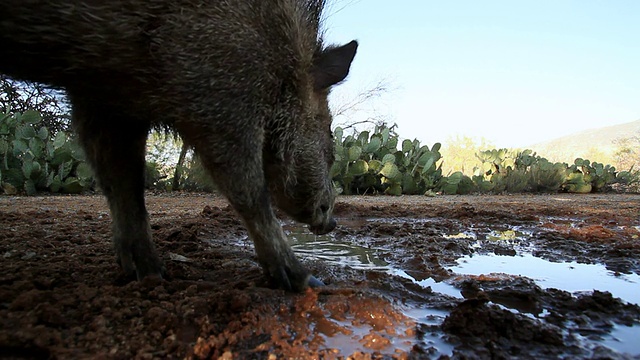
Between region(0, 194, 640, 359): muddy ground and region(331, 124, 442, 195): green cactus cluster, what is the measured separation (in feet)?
19.8

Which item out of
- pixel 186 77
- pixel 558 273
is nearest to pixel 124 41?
pixel 186 77

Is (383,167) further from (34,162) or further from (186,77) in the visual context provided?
(186,77)

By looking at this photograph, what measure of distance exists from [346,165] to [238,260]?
686 centimetres

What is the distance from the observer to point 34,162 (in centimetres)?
806

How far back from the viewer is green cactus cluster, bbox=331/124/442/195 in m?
9.52

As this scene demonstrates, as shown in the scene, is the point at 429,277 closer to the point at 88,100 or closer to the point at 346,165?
the point at 88,100

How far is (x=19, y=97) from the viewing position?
38.8 ft

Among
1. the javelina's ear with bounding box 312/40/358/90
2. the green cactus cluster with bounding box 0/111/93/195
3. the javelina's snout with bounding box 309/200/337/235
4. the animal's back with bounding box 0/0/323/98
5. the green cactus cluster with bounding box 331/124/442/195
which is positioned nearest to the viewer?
the animal's back with bounding box 0/0/323/98

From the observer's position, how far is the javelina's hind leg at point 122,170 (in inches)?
94.7

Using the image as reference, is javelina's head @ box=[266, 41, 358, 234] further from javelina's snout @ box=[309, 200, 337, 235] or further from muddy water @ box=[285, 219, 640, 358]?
muddy water @ box=[285, 219, 640, 358]

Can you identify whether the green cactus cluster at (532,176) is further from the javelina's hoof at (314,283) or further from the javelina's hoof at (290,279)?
the javelina's hoof at (290,279)

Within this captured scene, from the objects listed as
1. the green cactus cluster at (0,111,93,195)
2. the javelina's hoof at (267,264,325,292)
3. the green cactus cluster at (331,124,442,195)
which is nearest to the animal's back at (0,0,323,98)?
the javelina's hoof at (267,264,325,292)

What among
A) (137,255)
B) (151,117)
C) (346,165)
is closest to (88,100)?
(151,117)

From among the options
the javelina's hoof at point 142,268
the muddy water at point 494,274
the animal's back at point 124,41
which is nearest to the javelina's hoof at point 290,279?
the muddy water at point 494,274
